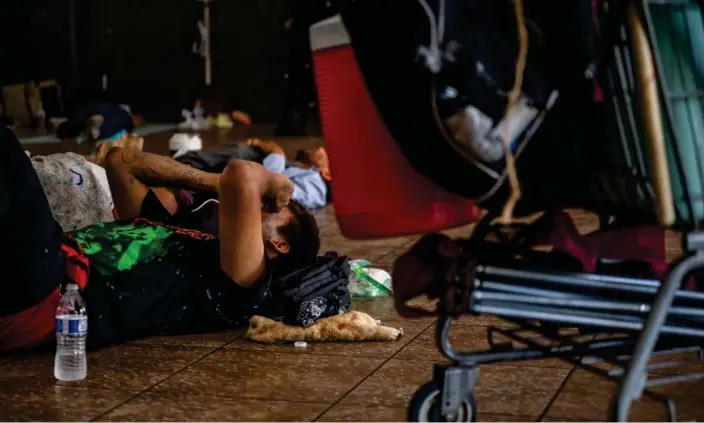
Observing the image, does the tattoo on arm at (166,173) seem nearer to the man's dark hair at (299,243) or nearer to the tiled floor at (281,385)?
the man's dark hair at (299,243)

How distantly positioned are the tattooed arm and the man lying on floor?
0.85 ft

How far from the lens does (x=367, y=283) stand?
476 centimetres

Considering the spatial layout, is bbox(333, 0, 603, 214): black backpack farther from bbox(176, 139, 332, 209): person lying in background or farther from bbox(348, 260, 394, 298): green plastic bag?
bbox(176, 139, 332, 209): person lying in background

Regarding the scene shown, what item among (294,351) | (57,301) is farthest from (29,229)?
(294,351)

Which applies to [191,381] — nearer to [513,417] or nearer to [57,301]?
[57,301]

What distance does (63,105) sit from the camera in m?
14.4

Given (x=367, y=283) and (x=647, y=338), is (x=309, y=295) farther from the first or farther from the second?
(x=647, y=338)

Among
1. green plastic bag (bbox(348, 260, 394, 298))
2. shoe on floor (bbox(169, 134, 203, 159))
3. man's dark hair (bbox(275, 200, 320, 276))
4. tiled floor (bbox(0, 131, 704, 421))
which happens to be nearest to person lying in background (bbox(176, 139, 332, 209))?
shoe on floor (bbox(169, 134, 203, 159))

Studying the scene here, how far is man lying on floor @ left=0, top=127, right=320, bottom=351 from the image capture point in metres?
3.50

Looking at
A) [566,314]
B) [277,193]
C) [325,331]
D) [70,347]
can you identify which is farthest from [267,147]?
[566,314]

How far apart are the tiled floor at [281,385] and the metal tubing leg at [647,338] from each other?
2.11 ft

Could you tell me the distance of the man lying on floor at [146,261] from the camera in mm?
3504

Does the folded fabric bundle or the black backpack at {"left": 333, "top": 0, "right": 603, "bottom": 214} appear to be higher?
the black backpack at {"left": 333, "top": 0, "right": 603, "bottom": 214}

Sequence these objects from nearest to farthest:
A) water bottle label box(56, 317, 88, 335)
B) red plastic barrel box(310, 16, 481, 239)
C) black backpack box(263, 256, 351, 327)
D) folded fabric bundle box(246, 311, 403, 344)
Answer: red plastic barrel box(310, 16, 481, 239) < water bottle label box(56, 317, 88, 335) < folded fabric bundle box(246, 311, 403, 344) < black backpack box(263, 256, 351, 327)
